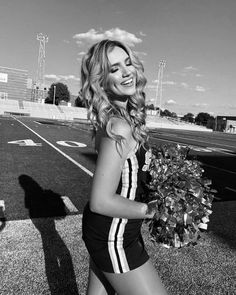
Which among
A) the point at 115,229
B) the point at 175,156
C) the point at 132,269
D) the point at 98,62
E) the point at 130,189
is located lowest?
the point at 132,269

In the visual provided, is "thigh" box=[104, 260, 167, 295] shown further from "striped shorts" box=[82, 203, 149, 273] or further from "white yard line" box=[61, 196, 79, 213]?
"white yard line" box=[61, 196, 79, 213]

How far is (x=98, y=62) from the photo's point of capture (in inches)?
60.6

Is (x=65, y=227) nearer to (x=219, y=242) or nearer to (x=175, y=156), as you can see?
(x=219, y=242)

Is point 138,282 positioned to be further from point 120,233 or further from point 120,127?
point 120,127

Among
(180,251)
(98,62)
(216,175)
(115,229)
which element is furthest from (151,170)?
(216,175)

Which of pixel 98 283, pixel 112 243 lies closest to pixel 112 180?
pixel 112 243

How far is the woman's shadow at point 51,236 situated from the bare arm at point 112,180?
1872 millimetres

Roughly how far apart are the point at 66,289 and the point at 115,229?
1.79 meters

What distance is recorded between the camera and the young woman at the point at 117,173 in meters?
1.38

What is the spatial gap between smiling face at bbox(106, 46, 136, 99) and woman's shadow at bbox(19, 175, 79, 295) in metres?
2.14

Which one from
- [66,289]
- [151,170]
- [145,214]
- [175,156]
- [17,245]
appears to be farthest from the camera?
[17,245]

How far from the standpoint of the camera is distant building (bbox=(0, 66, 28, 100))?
493ft

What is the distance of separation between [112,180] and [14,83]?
532 feet

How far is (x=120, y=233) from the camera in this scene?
1.52 metres
